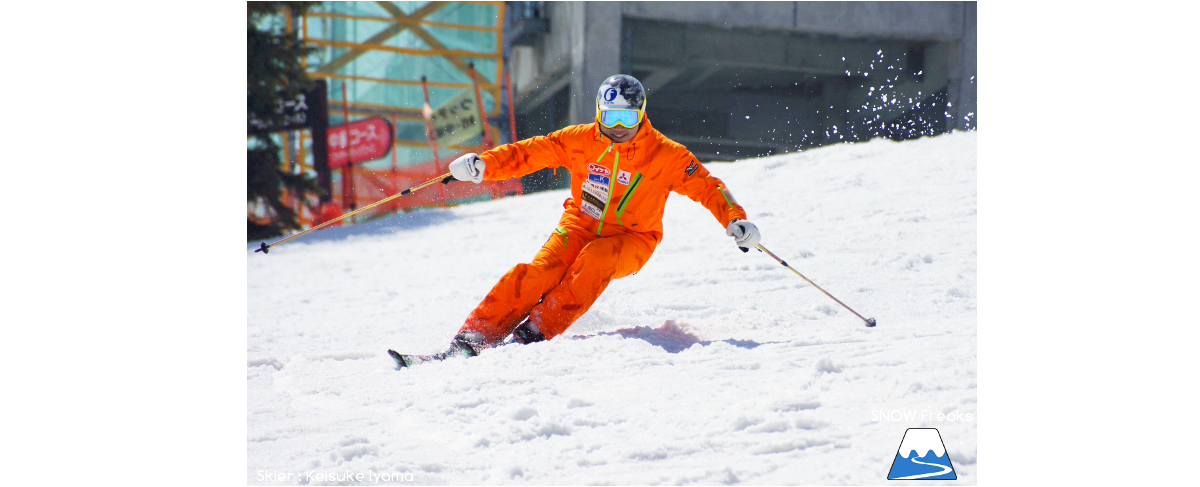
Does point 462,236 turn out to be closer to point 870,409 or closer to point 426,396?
point 426,396

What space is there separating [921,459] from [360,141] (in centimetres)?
1005

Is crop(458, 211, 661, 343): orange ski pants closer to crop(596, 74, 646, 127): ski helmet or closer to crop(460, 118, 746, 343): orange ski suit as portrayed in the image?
crop(460, 118, 746, 343): orange ski suit

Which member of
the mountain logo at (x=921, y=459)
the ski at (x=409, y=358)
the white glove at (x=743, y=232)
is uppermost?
the white glove at (x=743, y=232)

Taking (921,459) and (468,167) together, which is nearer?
(921,459)

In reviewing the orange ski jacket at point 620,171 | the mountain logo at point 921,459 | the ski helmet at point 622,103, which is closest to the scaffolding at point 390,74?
the orange ski jacket at point 620,171

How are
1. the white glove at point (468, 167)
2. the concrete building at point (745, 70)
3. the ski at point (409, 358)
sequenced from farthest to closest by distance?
the concrete building at point (745, 70) < the white glove at point (468, 167) < the ski at point (409, 358)

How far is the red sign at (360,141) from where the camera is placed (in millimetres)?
11266

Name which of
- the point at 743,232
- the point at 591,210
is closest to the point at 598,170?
the point at 591,210

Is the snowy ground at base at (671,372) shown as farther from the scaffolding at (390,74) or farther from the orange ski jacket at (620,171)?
the scaffolding at (390,74)

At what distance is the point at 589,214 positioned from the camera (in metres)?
3.86

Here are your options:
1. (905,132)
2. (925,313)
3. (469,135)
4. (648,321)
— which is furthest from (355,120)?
(925,313)

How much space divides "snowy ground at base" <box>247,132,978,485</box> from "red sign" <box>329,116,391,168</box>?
5193 millimetres

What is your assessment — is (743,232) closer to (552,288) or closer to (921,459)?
(552,288)

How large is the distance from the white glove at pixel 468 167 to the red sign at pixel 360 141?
7.90 m
